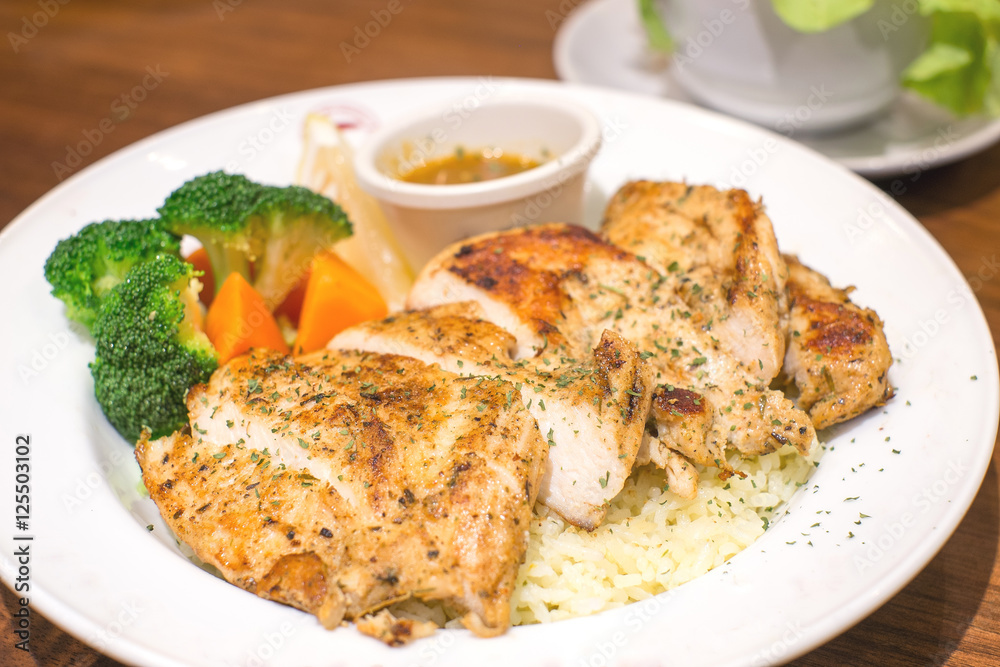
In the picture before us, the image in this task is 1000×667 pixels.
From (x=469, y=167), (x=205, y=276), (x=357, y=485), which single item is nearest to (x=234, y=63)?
(x=469, y=167)

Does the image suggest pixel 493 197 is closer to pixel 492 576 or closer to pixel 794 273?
pixel 794 273

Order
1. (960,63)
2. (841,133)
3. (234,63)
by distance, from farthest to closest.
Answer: (234,63), (841,133), (960,63)

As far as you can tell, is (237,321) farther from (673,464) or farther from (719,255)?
(719,255)

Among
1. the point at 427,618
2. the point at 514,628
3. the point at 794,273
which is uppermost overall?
the point at 794,273

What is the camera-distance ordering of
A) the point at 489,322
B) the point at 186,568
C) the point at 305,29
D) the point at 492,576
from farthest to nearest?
the point at 305,29 < the point at 489,322 < the point at 186,568 < the point at 492,576

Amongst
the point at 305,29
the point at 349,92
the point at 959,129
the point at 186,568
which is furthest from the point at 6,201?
the point at 959,129
